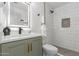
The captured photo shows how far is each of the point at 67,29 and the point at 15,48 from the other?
1609mm

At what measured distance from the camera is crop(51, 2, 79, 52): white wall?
2.19 meters

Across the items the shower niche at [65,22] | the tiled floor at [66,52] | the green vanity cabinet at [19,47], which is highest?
the shower niche at [65,22]

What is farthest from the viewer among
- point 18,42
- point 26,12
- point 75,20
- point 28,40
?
point 75,20

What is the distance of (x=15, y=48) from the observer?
3.49 feet

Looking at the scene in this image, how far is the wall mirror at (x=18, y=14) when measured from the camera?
1.64m

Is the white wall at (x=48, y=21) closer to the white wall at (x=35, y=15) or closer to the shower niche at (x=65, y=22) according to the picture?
the white wall at (x=35, y=15)

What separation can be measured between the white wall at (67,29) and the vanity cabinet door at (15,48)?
1210mm

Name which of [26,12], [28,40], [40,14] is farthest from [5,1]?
[40,14]

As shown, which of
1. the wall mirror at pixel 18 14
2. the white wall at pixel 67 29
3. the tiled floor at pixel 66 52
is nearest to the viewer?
the wall mirror at pixel 18 14

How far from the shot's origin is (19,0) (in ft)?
6.06

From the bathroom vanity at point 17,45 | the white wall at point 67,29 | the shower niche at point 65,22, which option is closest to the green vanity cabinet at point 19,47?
the bathroom vanity at point 17,45

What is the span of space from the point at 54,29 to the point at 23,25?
2.92ft

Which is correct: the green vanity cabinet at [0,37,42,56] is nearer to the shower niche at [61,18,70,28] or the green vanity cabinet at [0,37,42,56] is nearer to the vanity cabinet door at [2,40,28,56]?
the vanity cabinet door at [2,40,28,56]

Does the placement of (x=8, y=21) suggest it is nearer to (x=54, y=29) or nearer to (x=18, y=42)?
(x=18, y=42)
